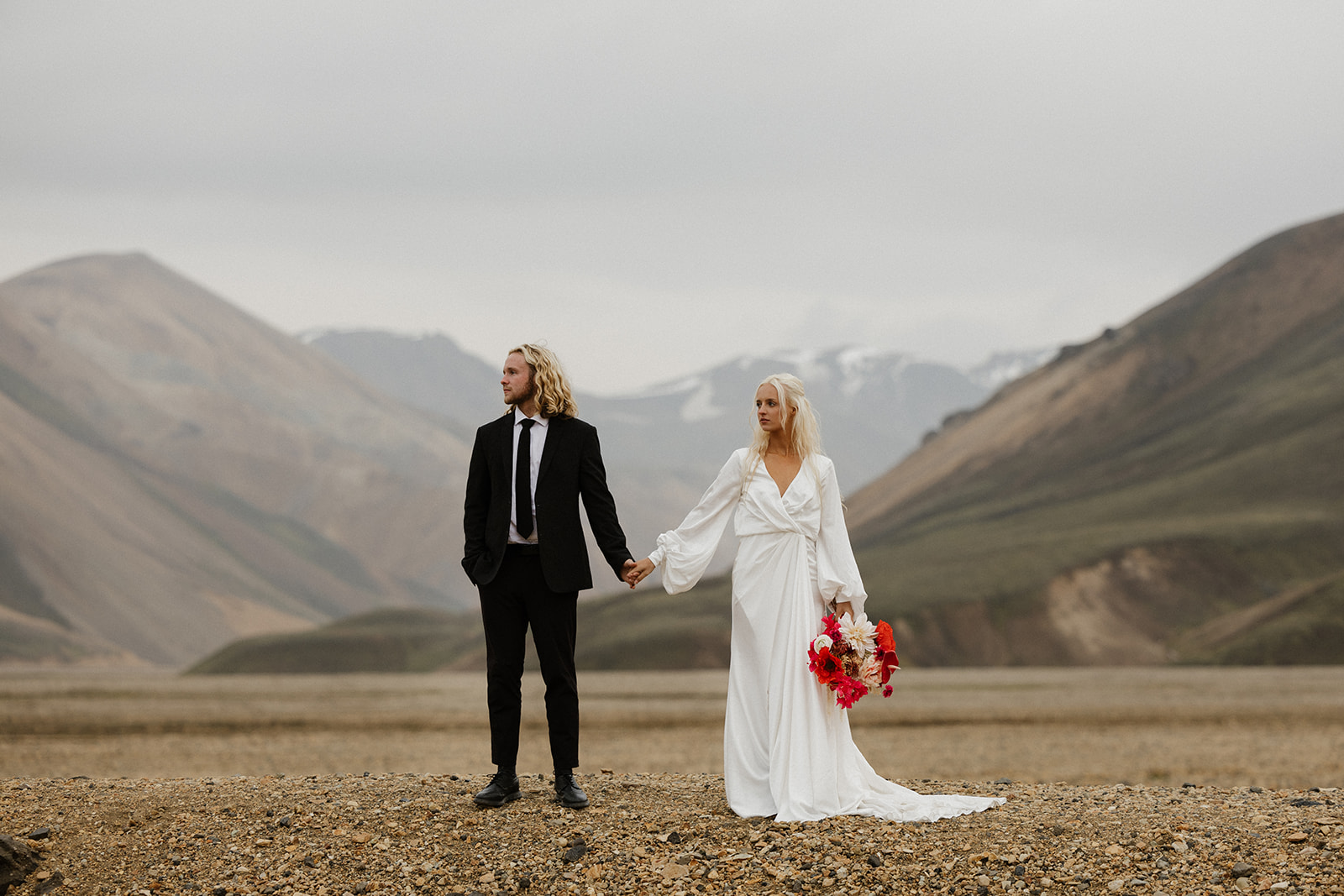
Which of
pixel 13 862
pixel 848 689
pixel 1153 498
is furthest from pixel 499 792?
pixel 1153 498

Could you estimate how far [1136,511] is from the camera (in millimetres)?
79875

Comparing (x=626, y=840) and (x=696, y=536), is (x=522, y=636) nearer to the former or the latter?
(x=696, y=536)

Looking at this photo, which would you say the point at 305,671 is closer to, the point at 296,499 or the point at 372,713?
the point at 372,713

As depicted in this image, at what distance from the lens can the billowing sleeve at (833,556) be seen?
30.1ft

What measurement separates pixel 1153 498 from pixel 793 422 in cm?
7830

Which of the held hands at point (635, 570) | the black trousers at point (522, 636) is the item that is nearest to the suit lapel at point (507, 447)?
the black trousers at point (522, 636)

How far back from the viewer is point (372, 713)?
129ft

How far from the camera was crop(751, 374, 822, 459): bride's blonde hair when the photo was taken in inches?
360

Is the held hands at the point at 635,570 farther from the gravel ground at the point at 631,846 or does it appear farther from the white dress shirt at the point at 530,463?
the gravel ground at the point at 631,846

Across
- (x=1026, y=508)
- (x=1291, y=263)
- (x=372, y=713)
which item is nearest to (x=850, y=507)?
(x=1026, y=508)

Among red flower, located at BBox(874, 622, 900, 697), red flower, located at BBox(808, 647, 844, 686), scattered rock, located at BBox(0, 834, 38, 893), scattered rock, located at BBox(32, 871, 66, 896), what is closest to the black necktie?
red flower, located at BBox(808, 647, 844, 686)

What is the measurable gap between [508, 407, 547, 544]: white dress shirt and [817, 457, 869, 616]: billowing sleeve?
2078mm

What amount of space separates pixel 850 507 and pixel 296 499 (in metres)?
81.4

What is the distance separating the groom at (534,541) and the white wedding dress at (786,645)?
70 cm
